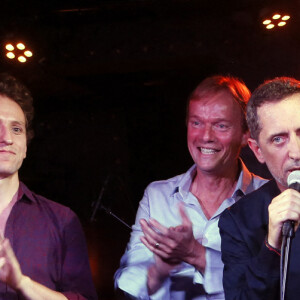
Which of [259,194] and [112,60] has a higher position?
[112,60]

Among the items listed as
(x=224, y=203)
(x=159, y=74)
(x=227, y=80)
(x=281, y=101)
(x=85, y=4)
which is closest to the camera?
(x=281, y=101)

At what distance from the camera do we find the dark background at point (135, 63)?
134 inches

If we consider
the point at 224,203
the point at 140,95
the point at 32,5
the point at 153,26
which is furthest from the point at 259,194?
the point at 140,95

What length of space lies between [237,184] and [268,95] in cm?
77

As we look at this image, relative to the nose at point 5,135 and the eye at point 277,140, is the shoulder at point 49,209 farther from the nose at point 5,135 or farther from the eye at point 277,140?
the eye at point 277,140

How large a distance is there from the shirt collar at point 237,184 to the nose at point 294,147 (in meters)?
0.81

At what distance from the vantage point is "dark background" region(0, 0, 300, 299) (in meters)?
3.40

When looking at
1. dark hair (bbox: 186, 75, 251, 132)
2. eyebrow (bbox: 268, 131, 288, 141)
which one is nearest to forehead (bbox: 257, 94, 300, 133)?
eyebrow (bbox: 268, 131, 288, 141)

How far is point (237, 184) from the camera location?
2.62 meters

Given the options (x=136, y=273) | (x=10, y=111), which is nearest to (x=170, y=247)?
(x=136, y=273)

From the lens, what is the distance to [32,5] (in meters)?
3.44

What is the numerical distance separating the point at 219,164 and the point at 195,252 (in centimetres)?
65

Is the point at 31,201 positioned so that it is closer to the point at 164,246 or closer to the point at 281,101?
the point at 164,246

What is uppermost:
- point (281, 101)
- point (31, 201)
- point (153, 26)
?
point (153, 26)
